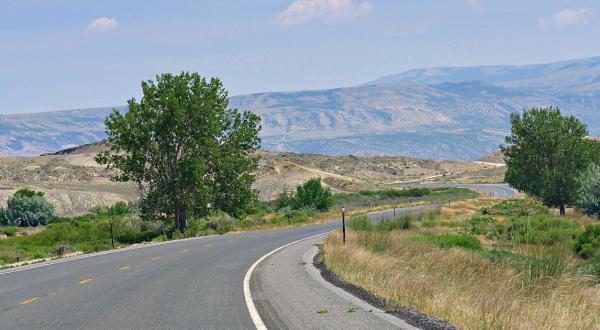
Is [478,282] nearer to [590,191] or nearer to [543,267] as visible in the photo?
[543,267]

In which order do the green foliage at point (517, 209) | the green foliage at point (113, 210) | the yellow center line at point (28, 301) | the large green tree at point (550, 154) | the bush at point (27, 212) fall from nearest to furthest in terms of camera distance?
the yellow center line at point (28, 301)
the large green tree at point (550, 154)
the green foliage at point (517, 209)
the bush at point (27, 212)
the green foliage at point (113, 210)

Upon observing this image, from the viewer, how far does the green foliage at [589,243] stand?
32.5 meters

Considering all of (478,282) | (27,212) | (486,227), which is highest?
(478,282)

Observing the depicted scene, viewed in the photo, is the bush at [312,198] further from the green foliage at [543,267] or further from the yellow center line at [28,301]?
the yellow center line at [28,301]

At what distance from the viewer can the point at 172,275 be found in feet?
60.5

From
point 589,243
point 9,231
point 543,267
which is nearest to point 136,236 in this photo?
point 9,231

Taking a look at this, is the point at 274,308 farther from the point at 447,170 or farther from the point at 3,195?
the point at 447,170

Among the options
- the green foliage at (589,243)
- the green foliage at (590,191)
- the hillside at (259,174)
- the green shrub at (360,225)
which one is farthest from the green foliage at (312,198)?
the green shrub at (360,225)

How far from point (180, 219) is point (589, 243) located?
2160cm

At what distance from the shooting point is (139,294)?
14.7m

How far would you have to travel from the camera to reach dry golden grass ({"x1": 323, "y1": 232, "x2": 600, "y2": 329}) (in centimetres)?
1018

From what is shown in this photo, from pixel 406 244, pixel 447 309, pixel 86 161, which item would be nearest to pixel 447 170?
pixel 86 161

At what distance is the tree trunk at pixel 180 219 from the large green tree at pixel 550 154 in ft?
85.5

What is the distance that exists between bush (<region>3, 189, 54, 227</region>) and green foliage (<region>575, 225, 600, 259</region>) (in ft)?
146
